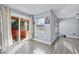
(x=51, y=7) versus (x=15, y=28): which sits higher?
(x=51, y=7)

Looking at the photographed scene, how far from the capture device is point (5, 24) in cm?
228

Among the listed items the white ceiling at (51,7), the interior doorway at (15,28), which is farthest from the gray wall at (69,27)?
the interior doorway at (15,28)

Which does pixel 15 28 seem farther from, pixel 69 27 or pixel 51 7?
pixel 69 27

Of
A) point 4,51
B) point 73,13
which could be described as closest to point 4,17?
point 4,51

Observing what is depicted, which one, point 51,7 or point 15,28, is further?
point 15,28

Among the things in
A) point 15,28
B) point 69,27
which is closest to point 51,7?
point 69,27

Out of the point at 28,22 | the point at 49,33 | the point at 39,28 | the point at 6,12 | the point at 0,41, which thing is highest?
the point at 6,12

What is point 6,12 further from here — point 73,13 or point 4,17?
point 73,13

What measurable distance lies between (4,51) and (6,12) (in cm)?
120

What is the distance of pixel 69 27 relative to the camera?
2.73m

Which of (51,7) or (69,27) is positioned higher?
(51,7)

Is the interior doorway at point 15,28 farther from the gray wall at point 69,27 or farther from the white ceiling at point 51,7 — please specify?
the gray wall at point 69,27

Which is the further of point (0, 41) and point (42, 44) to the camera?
point (42, 44)
